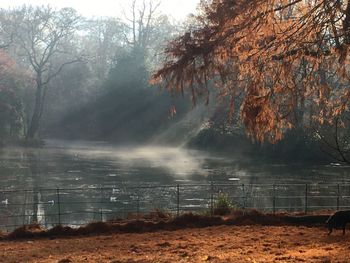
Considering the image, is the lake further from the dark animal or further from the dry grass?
the dark animal

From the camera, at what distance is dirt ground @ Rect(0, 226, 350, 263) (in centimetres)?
988

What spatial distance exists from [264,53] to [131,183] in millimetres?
18650

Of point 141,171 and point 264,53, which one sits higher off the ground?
point 264,53

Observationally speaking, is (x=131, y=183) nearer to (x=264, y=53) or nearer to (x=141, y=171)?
(x=141, y=171)

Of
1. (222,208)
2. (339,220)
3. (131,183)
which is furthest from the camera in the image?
(131,183)

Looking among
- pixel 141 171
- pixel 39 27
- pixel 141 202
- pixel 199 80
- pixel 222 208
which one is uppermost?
pixel 39 27

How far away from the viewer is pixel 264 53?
36.7ft

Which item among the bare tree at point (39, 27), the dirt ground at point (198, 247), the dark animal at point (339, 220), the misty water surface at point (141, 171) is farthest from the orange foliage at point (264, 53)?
the bare tree at point (39, 27)

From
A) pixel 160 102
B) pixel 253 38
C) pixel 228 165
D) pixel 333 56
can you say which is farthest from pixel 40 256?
pixel 160 102

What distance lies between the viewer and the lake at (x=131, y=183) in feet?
69.9

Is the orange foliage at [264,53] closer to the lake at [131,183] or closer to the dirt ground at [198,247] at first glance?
the dirt ground at [198,247]

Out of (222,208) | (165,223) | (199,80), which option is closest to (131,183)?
(222,208)

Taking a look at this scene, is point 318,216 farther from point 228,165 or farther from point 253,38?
point 228,165

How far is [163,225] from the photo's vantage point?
14.8 meters
